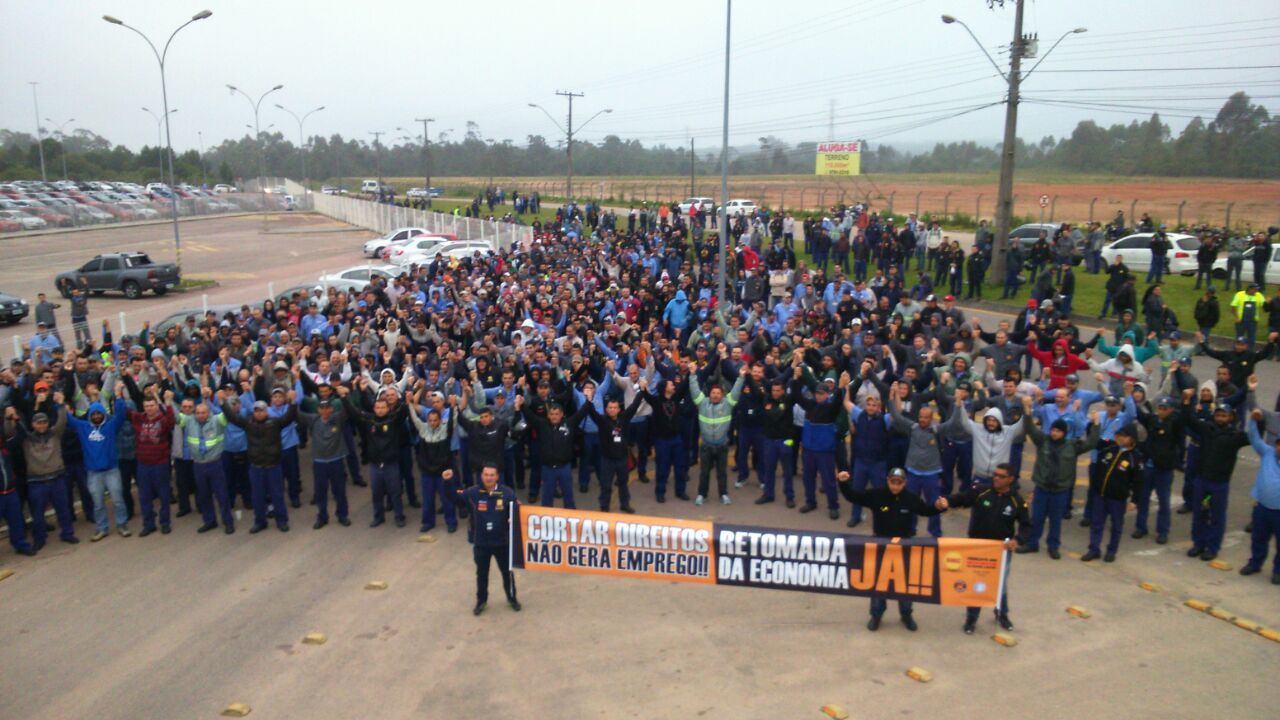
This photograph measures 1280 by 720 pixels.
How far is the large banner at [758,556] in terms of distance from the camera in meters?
7.48

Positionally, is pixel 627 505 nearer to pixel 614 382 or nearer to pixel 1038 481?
pixel 614 382

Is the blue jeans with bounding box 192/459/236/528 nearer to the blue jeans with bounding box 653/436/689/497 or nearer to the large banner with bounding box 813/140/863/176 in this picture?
the blue jeans with bounding box 653/436/689/497

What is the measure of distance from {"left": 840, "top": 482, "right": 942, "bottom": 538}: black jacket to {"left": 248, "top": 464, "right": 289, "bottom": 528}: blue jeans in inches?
228

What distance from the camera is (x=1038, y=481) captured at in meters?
8.98

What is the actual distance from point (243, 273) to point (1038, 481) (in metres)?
34.8

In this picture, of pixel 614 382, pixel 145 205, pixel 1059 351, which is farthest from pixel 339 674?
pixel 145 205

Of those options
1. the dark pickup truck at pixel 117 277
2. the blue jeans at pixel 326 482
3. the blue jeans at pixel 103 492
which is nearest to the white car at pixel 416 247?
the dark pickup truck at pixel 117 277

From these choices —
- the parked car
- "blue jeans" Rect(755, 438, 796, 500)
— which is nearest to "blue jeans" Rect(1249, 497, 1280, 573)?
"blue jeans" Rect(755, 438, 796, 500)

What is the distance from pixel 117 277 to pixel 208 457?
24.1 meters

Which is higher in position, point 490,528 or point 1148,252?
point 1148,252

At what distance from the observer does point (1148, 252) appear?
83.3ft

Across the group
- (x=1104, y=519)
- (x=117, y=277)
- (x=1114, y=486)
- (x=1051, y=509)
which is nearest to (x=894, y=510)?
(x=1051, y=509)

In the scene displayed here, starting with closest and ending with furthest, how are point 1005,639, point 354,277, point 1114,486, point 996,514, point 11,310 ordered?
point 1005,639
point 996,514
point 1114,486
point 11,310
point 354,277

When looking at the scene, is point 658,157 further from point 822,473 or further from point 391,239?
point 822,473
